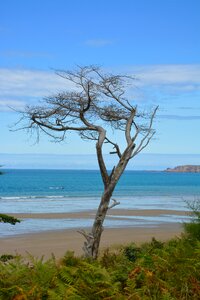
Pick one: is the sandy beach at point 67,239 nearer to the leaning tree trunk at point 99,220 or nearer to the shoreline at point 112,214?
the leaning tree trunk at point 99,220

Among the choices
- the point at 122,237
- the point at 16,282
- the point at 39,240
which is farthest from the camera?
the point at 122,237

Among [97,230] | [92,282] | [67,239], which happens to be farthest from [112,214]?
[92,282]

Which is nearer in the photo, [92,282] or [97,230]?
[92,282]

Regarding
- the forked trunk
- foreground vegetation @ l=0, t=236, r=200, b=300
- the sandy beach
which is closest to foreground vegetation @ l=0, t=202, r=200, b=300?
foreground vegetation @ l=0, t=236, r=200, b=300

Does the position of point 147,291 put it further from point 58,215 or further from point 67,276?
point 58,215

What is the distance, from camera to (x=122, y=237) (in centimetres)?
2911

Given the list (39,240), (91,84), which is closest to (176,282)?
(91,84)

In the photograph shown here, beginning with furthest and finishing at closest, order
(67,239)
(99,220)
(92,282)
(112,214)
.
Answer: (112,214), (67,239), (99,220), (92,282)

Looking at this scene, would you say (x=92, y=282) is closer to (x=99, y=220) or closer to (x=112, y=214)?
(x=99, y=220)

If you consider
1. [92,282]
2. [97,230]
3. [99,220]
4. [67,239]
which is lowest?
[67,239]

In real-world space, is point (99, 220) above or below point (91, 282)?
below

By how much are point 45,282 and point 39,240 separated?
23.4m

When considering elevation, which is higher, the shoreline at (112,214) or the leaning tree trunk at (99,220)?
the leaning tree trunk at (99,220)

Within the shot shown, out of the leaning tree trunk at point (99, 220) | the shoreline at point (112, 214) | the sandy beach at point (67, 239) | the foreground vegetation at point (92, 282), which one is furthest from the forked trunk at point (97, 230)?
the shoreline at point (112, 214)
